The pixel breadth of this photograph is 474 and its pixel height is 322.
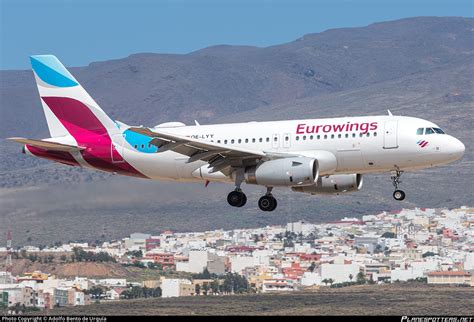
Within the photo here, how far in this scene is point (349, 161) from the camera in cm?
6881

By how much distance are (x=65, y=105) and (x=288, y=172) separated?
1607 centimetres

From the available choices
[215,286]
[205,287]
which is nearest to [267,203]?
[205,287]

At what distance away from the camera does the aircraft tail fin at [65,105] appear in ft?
247

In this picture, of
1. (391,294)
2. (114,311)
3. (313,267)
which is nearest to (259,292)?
(391,294)

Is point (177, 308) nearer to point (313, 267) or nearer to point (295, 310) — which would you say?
point (295, 310)

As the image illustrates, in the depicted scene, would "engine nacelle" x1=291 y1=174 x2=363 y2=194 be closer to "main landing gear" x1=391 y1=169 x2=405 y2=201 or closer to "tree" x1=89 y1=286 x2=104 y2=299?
"main landing gear" x1=391 y1=169 x2=405 y2=201

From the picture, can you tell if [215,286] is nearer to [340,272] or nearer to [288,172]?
[340,272]

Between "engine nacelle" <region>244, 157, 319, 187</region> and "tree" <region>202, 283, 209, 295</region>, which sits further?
"tree" <region>202, 283, 209, 295</region>

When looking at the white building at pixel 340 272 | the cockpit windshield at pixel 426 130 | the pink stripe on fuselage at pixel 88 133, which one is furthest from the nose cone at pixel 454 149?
the white building at pixel 340 272

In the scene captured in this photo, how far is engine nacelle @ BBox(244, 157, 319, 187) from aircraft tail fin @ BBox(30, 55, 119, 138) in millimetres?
10199

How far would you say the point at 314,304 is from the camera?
123062 mm

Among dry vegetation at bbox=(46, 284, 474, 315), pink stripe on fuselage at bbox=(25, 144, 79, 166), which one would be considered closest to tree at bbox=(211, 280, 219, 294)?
dry vegetation at bbox=(46, 284, 474, 315)

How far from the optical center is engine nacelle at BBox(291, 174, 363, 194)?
73.4 m

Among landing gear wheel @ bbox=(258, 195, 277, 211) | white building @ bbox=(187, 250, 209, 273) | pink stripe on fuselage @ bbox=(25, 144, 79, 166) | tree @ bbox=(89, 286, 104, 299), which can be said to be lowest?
tree @ bbox=(89, 286, 104, 299)
